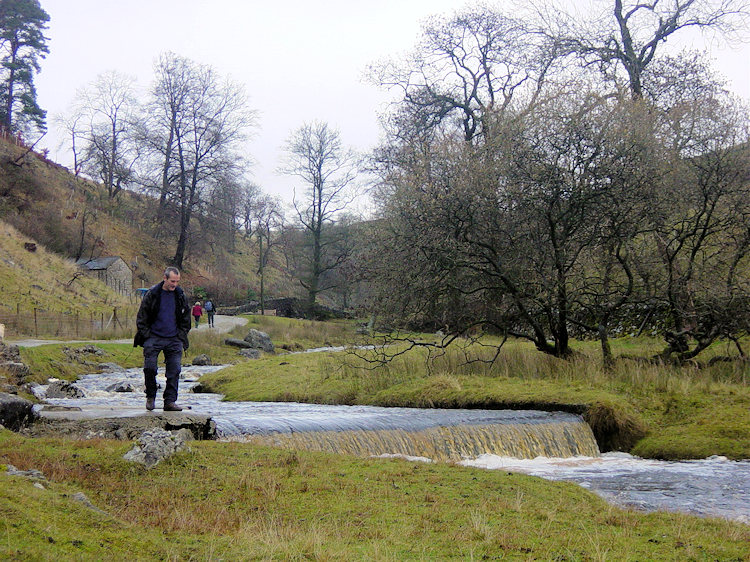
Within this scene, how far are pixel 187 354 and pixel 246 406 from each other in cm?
1616

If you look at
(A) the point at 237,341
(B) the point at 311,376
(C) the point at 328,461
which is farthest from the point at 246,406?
(A) the point at 237,341

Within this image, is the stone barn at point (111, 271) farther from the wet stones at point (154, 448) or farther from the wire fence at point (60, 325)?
the wet stones at point (154, 448)

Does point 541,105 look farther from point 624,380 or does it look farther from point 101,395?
point 101,395

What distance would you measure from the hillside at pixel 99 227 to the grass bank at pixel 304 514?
91.9ft

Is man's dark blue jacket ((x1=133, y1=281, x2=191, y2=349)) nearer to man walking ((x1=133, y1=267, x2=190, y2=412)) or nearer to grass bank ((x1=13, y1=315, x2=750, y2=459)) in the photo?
man walking ((x1=133, y1=267, x2=190, y2=412))

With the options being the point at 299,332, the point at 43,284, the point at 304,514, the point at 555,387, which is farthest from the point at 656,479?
the point at 299,332

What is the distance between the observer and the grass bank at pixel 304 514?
4.00 metres

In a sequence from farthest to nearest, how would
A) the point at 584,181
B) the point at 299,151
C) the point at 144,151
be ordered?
1. the point at 299,151
2. the point at 144,151
3. the point at 584,181

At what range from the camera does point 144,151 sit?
4681cm

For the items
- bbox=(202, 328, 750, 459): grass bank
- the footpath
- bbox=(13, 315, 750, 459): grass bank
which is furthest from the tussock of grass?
the footpath

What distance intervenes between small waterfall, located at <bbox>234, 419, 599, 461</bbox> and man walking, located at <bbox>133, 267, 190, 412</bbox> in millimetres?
1601

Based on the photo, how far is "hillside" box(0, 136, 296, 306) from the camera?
145 feet

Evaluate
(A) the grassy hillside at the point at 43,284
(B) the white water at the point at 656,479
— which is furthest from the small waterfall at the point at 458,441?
(A) the grassy hillside at the point at 43,284

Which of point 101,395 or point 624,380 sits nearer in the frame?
point 624,380
